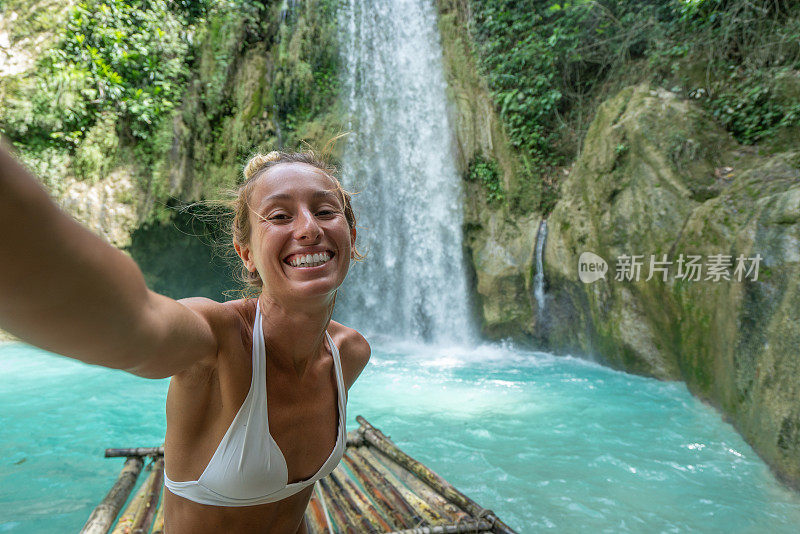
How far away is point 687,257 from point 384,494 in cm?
471

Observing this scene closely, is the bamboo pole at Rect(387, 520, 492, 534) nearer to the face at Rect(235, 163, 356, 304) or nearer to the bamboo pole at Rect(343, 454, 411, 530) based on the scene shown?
the bamboo pole at Rect(343, 454, 411, 530)

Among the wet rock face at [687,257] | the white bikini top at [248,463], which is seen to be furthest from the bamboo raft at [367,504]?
the wet rock face at [687,257]

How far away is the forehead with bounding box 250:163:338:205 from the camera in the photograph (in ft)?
4.10

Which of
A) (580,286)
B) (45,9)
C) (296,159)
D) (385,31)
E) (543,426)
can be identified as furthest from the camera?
(385,31)

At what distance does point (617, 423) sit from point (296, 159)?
5004 mm

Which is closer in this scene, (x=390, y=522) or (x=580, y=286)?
(x=390, y=522)

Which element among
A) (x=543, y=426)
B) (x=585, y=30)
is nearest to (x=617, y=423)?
(x=543, y=426)

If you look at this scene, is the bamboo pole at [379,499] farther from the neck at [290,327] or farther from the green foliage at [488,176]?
the green foliage at [488,176]

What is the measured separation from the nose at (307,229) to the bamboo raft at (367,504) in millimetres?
1837

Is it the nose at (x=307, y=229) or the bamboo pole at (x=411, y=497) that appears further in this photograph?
the bamboo pole at (x=411, y=497)

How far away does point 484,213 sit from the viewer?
30.8ft

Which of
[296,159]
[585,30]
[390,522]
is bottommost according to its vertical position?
[390,522]

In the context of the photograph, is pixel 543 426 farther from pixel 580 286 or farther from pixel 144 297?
pixel 144 297

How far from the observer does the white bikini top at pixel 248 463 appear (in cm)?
117
